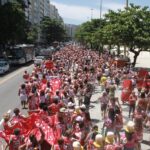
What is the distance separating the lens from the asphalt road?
87.2ft

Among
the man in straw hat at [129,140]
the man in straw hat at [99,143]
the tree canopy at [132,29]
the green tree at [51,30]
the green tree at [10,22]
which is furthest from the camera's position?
the green tree at [51,30]

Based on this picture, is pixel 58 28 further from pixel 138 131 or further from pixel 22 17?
pixel 138 131

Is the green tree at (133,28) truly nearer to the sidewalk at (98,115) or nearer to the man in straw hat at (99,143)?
the sidewalk at (98,115)

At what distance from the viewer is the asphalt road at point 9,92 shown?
26592 mm

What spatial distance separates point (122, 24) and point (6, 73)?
1274 centimetres

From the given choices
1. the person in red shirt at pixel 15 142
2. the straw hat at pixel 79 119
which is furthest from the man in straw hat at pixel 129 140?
the person in red shirt at pixel 15 142

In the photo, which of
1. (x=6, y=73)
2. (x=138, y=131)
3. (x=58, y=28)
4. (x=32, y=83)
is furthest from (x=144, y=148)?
(x=58, y=28)

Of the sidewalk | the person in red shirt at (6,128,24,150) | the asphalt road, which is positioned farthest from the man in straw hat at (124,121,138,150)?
the asphalt road

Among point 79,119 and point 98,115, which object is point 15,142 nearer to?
point 79,119

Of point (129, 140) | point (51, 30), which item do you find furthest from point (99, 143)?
point (51, 30)

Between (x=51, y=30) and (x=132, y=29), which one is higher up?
(x=132, y=29)

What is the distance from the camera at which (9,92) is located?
111ft

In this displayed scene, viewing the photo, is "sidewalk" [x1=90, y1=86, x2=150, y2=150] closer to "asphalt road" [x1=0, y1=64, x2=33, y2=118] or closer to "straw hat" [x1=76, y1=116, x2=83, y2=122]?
"straw hat" [x1=76, y1=116, x2=83, y2=122]

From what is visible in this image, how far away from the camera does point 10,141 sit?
13234 millimetres
